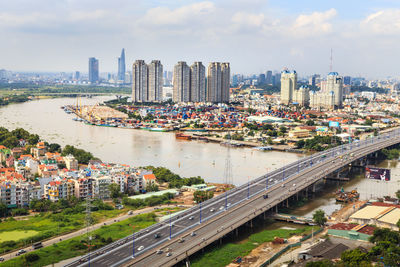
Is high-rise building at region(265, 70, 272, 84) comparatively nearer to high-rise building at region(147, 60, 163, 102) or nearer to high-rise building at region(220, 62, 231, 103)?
high-rise building at region(220, 62, 231, 103)

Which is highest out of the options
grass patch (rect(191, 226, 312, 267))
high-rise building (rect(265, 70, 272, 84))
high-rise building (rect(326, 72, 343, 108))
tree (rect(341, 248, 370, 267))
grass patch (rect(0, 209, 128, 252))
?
high-rise building (rect(265, 70, 272, 84))

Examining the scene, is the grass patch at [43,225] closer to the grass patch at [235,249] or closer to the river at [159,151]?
the grass patch at [235,249]

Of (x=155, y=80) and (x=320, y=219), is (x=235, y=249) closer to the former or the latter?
(x=320, y=219)

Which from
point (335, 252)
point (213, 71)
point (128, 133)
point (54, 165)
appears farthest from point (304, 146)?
point (213, 71)

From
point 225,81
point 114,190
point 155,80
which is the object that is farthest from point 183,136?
point 225,81

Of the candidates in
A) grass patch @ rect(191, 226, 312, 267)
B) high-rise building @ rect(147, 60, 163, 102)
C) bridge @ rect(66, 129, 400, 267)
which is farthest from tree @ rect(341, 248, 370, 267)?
high-rise building @ rect(147, 60, 163, 102)

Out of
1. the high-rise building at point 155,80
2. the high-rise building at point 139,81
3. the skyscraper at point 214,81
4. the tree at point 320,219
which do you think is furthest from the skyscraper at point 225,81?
the tree at point 320,219
